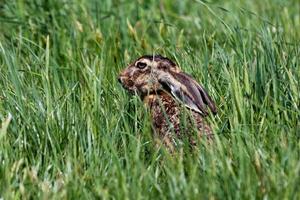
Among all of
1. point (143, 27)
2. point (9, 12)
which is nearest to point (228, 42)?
point (143, 27)

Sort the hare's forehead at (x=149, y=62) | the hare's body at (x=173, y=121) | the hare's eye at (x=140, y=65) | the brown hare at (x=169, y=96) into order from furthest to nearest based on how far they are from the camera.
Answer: the hare's eye at (x=140, y=65) < the hare's forehead at (x=149, y=62) < the brown hare at (x=169, y=96) < the hare's body at (x=173, y=121)

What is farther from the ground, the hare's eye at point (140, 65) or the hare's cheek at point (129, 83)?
the hare's eye at point (140, 65)

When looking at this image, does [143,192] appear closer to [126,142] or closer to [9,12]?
[126,142]

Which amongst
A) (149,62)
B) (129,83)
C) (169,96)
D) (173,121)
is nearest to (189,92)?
(173,121)

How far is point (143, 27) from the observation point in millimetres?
7191

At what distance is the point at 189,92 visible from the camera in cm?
501

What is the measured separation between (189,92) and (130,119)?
12.6 inches

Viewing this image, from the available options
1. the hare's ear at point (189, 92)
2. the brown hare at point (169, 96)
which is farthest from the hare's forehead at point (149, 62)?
the hare's ear at point (189, 92)

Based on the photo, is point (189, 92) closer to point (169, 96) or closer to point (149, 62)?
point (169, 96)

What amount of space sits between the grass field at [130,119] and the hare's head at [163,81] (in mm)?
105

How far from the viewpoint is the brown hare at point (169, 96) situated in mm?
4785

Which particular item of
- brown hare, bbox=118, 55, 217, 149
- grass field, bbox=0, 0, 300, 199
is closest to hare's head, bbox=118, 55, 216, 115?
brown hare, bbox=118, 55, 217, 149

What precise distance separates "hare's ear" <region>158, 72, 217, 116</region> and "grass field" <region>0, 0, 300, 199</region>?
12cm

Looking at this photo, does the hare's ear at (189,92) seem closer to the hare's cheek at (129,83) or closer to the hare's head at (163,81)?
the hare's head at (163,81)
